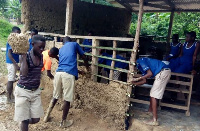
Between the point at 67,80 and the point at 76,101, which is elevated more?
the point at 67,80

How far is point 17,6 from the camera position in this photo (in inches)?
722

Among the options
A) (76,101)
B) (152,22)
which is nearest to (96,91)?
(76,101)

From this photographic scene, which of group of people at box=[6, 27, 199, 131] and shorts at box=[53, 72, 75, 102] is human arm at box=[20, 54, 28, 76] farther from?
shorts at box=[53, 72, 75, 102]

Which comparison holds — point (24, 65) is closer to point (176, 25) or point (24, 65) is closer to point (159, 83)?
point (159, 83)

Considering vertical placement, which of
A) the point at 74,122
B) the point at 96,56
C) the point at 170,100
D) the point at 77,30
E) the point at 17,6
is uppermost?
the point at 17,6

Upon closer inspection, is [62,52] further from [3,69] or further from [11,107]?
[3,69]

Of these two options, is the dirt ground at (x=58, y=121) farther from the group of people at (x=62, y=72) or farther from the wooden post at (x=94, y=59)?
the wooden post at (x=94, y=59)

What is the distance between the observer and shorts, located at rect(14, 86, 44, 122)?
3051 millimetres

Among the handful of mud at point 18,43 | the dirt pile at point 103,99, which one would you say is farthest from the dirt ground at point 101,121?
the handful of mud at point 18,43

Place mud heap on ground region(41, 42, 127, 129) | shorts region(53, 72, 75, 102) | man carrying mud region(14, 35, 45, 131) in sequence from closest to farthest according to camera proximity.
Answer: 1. man carrying mud region(14, 35, 45, 131)
2. shorts region(53, 72, 75, 102)
3. mud heap on ground region(41, 42, 127, 129)

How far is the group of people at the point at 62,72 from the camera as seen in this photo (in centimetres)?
301

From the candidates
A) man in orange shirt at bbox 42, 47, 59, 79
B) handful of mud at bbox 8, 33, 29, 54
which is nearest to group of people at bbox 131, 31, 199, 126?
man in orange shirt at bbox 42, 47, 59, 79

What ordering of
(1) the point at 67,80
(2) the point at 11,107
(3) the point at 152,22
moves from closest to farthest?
1. (1) the point at 67,80
2. (2) the point at 11,107
3. (3) the point at 152,22

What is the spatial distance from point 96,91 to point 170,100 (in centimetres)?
190
